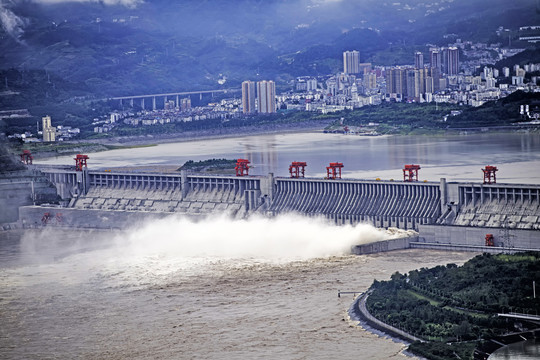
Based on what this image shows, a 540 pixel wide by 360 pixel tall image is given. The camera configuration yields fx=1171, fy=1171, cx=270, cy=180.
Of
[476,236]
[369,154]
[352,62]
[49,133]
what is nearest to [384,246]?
[476,236]

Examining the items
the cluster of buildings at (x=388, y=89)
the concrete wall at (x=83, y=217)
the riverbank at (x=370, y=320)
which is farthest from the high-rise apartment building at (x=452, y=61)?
the riverbank at (x=370, y=320)

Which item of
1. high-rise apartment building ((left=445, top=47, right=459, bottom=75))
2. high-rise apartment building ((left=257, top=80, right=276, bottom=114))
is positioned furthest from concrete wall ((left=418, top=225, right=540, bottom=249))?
high-rise apartment building ((left=445, top=47, right=459, bottom=75))

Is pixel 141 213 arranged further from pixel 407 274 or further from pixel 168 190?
pixel 407 274

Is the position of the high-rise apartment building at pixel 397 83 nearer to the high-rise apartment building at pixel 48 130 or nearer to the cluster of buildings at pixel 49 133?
the cluster of buildings at pixel 49 133

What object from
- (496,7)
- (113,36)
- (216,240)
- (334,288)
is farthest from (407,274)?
(113,36)

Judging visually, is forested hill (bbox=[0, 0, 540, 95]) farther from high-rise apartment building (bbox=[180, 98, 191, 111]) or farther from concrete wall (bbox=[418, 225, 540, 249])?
concrete wall (bbox=[418, 225, 540, 249])

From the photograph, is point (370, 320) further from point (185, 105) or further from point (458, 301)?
point (185, 105)
